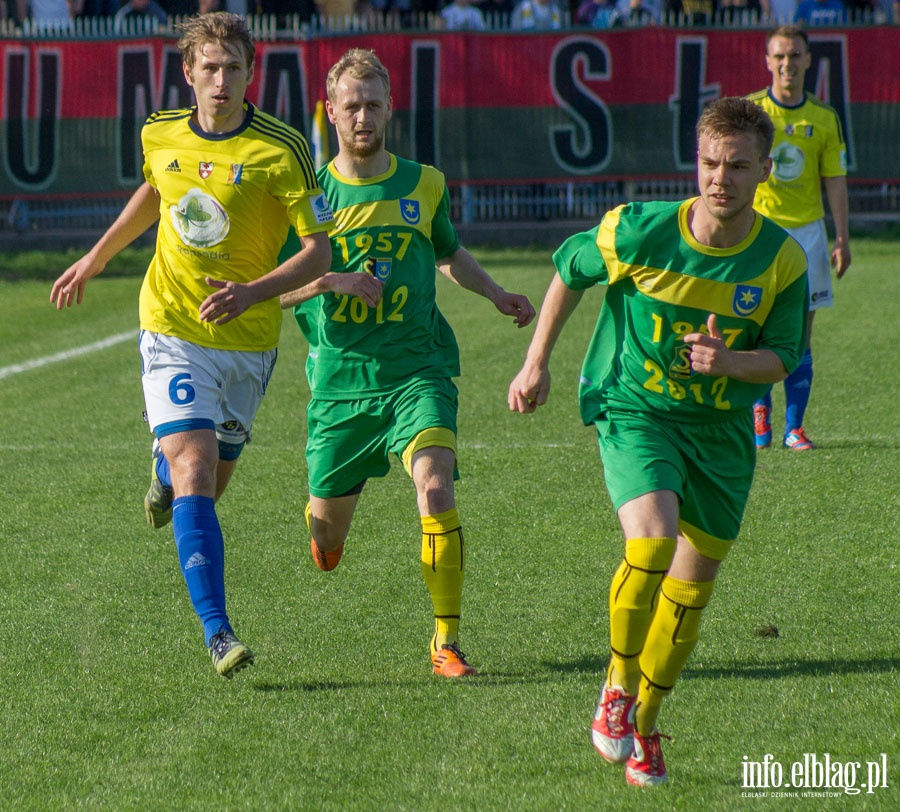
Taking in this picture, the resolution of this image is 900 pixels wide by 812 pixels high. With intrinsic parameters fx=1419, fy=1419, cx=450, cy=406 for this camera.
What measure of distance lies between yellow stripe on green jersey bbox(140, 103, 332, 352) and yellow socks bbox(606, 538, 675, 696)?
1806mm

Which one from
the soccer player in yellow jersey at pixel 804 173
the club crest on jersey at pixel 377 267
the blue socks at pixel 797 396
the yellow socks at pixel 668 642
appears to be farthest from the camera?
the soccer player in yellow jersey at pixel 804 173

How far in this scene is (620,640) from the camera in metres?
4.11

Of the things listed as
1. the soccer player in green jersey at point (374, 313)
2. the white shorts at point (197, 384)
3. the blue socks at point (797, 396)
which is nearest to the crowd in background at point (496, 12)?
the blue socks at point (797, 396)

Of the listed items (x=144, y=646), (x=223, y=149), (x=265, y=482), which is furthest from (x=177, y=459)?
(x=265, y=482)

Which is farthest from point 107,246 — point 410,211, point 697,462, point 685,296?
point 697,462

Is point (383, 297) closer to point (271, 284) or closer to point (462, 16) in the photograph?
point (271, 284)

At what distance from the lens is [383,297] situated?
547cm

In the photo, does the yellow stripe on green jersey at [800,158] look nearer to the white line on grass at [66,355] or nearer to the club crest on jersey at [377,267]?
the club crest on jersey at [377,267]

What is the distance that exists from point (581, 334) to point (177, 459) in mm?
7878

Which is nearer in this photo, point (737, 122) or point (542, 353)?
point (737, 122)

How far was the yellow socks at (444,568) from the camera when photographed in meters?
5.15

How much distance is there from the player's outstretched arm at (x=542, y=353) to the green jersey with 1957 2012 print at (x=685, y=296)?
54 mm

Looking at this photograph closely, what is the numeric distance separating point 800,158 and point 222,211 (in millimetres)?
4783

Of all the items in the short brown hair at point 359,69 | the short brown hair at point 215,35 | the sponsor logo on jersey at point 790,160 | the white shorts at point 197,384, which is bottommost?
the white shorts at point 197,384
